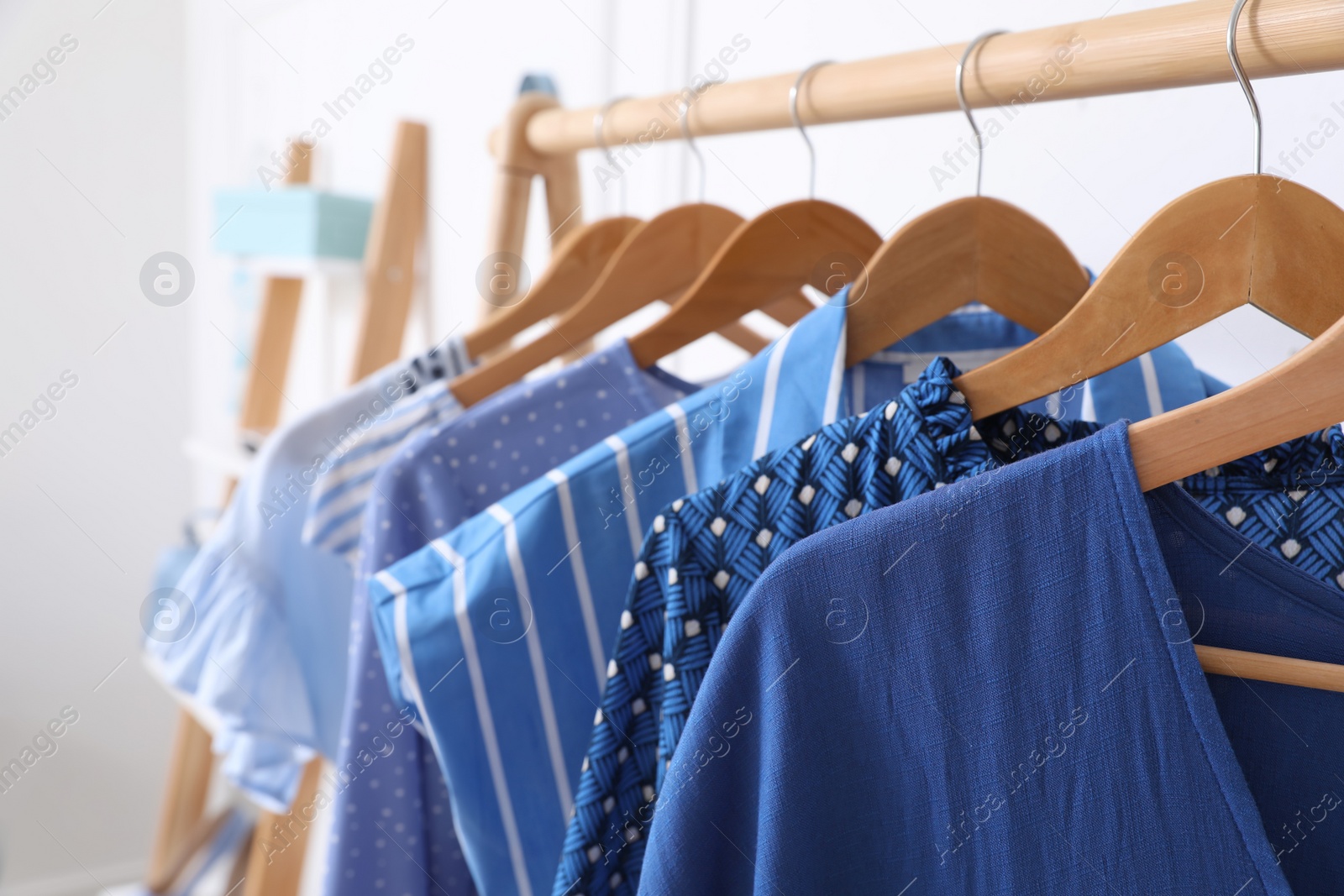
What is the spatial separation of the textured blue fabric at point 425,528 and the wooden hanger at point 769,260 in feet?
0.21

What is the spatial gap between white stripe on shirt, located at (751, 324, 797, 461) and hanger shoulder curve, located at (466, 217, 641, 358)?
285mm

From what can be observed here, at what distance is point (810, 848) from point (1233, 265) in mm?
311

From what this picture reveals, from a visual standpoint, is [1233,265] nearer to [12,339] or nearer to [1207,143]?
[1207,143]

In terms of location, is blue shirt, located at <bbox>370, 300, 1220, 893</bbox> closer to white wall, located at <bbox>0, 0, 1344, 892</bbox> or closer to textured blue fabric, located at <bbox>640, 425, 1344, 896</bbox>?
textured blue fabric, located at <bbox>640, 425, 1344, 896</bbox>

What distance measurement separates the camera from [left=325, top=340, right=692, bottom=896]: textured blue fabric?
63 cm

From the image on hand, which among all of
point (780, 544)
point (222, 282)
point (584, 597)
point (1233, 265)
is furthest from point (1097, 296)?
point (222, 282)

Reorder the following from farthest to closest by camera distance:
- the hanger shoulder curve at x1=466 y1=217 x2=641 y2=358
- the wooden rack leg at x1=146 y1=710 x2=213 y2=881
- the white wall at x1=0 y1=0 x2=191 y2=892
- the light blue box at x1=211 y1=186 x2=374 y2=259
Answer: the white wall at x1=0 y1=0 x2=191 y2=892
the wooden rack leg at x1=146 y1=710 x2=213 y2=881
the light blue box at x1=211 y1=186 x2=374 y2=259
the hanger shoulder curve at x1=466 y1=217 x2=641 y2=358

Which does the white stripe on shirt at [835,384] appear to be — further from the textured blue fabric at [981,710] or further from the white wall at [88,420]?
the white wall at [88,420]

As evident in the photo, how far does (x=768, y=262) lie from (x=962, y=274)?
134mm

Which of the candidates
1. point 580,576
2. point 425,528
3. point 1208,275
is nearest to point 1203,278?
point 1208,275

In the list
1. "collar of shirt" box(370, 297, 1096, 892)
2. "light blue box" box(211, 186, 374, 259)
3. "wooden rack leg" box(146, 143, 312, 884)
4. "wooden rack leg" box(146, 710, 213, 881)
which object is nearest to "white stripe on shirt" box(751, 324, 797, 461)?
"collar of shirt" box(370, 297, 1096, 892)

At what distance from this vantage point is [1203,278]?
1.39 ft

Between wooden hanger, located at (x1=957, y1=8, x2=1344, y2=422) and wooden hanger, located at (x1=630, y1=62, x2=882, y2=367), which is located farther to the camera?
wooden hanger, located at (x1=630, y1=62, x2=882, y2=367)

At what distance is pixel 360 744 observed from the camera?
628 millimetres
